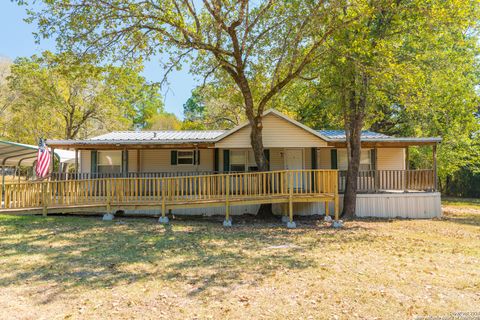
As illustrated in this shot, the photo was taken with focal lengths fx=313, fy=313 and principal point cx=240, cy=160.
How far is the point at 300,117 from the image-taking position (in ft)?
74.7

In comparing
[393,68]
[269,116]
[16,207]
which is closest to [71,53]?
[16,207]

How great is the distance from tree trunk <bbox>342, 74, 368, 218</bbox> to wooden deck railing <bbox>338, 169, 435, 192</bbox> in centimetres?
102

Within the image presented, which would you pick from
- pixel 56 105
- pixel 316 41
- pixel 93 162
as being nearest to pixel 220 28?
pixel 316 41

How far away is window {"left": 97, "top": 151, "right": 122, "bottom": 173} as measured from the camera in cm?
1492

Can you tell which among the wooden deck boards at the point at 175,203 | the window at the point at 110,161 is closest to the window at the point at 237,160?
the wooden deck boards at the point at 175,203

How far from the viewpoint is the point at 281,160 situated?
14.8m

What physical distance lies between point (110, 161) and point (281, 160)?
8156mm

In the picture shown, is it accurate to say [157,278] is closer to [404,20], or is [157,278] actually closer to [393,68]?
[393,68]

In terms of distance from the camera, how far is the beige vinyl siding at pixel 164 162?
14938 mm

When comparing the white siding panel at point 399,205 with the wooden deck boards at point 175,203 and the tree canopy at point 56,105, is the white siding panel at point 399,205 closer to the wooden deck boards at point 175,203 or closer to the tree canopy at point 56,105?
the wooden deck boards at point 175,203

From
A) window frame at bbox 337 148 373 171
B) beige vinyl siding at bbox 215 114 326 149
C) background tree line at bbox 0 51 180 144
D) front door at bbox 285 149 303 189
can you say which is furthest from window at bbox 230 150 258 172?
background tree line at bbox 0 51 180 144

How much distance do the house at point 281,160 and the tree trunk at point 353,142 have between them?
60 cm

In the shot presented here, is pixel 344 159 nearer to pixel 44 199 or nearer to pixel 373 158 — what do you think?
pixel 373 158

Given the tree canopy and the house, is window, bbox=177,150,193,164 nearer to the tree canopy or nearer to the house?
the house
